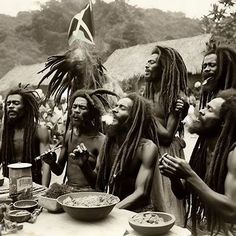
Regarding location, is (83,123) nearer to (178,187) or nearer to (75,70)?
(178,187)

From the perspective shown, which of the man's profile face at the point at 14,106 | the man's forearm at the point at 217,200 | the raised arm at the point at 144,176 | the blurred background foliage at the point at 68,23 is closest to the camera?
Result: the man's forearm at the point at 217,200

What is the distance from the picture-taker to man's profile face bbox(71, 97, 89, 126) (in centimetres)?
408

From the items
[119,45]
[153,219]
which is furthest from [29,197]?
[119,45]

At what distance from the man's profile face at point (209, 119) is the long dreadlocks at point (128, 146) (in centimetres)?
59

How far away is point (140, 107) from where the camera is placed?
3.70m

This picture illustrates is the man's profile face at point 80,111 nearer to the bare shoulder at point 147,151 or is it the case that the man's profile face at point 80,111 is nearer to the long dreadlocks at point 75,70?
the bare shoulder at point 147,151

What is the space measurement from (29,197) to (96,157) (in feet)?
3.92

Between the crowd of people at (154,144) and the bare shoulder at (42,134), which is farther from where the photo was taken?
the bare shoulder at (42,134)

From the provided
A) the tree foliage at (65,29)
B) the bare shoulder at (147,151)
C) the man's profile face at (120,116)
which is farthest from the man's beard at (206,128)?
the tree foliage at (65,29)

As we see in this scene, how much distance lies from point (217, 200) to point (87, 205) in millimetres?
833

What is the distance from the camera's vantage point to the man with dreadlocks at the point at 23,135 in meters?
4.59

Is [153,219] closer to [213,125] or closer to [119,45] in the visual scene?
[213,125]

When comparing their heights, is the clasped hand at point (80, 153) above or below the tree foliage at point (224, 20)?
below

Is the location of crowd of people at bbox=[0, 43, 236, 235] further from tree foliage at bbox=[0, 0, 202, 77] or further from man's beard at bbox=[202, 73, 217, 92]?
tree foliage at bbox=[0, 0, 202, 77]
